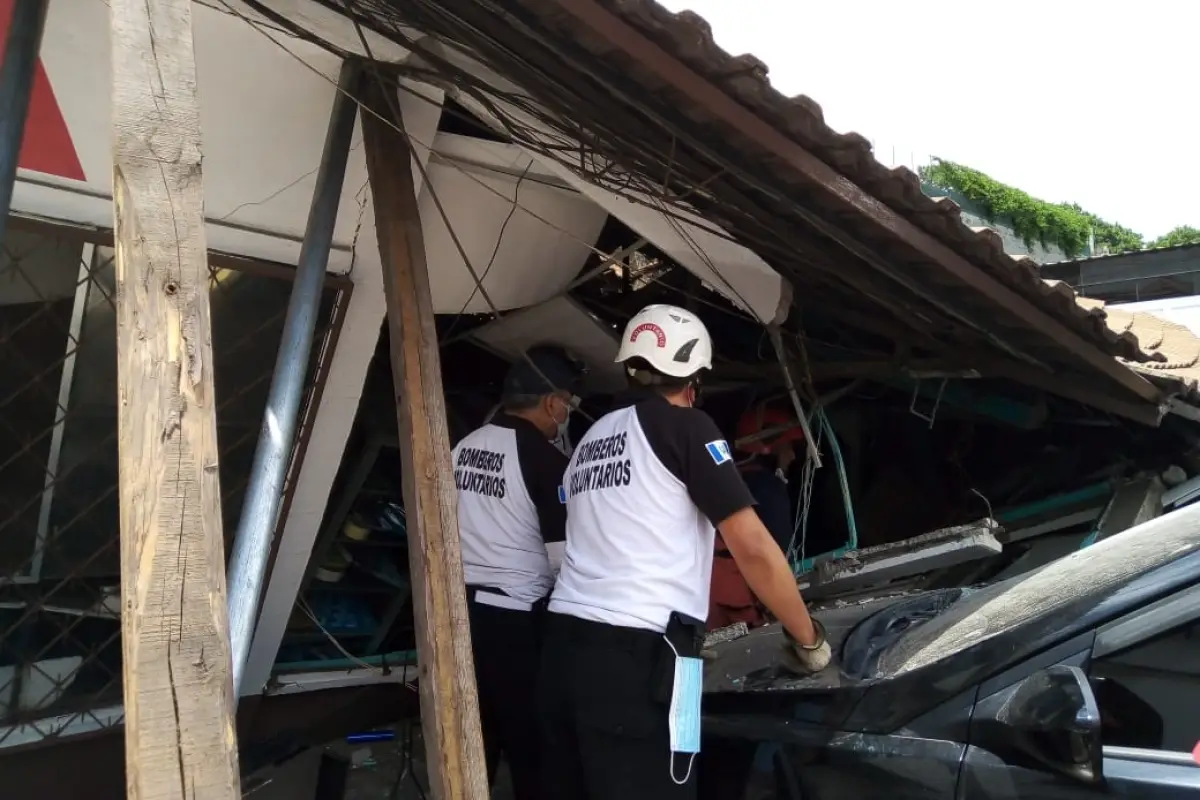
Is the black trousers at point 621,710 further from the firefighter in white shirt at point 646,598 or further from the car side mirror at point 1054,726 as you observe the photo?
the car side mirror at point 1054,726

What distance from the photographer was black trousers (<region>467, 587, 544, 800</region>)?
10.8 ft

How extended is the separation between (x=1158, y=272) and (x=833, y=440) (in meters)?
11.3

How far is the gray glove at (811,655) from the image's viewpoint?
2.51 metres

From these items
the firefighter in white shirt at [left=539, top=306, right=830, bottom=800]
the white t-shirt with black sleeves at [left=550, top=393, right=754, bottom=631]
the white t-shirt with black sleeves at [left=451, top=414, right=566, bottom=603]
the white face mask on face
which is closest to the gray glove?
the firefighter in white shirt at [left=539, top=306, right=830, bottom=800]

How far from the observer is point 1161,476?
422 cm

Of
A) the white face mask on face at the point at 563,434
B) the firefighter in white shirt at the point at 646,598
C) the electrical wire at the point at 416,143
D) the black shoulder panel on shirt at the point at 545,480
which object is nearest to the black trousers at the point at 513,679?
the black shoulder panel on shirt at the point at 545,480

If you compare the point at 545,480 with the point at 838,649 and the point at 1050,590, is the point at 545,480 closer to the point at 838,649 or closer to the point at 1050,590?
the point at 838,649

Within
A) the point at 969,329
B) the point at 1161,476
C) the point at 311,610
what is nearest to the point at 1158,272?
the point at 1161,476

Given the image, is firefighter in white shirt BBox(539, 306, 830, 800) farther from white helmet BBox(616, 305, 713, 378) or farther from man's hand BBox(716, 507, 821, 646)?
white helmet BBox(616, 305, 713, 378)

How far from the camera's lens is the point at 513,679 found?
3.30 metres

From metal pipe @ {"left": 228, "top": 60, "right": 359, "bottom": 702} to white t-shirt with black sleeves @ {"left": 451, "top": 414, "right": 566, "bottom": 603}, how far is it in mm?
1128

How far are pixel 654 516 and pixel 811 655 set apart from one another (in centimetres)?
59

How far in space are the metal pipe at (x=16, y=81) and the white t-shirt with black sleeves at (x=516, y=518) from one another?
1.79 metres

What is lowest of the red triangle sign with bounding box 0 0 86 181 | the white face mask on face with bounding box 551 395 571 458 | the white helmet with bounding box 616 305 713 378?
the white face mask on face with bounding box 551 395 571 458
